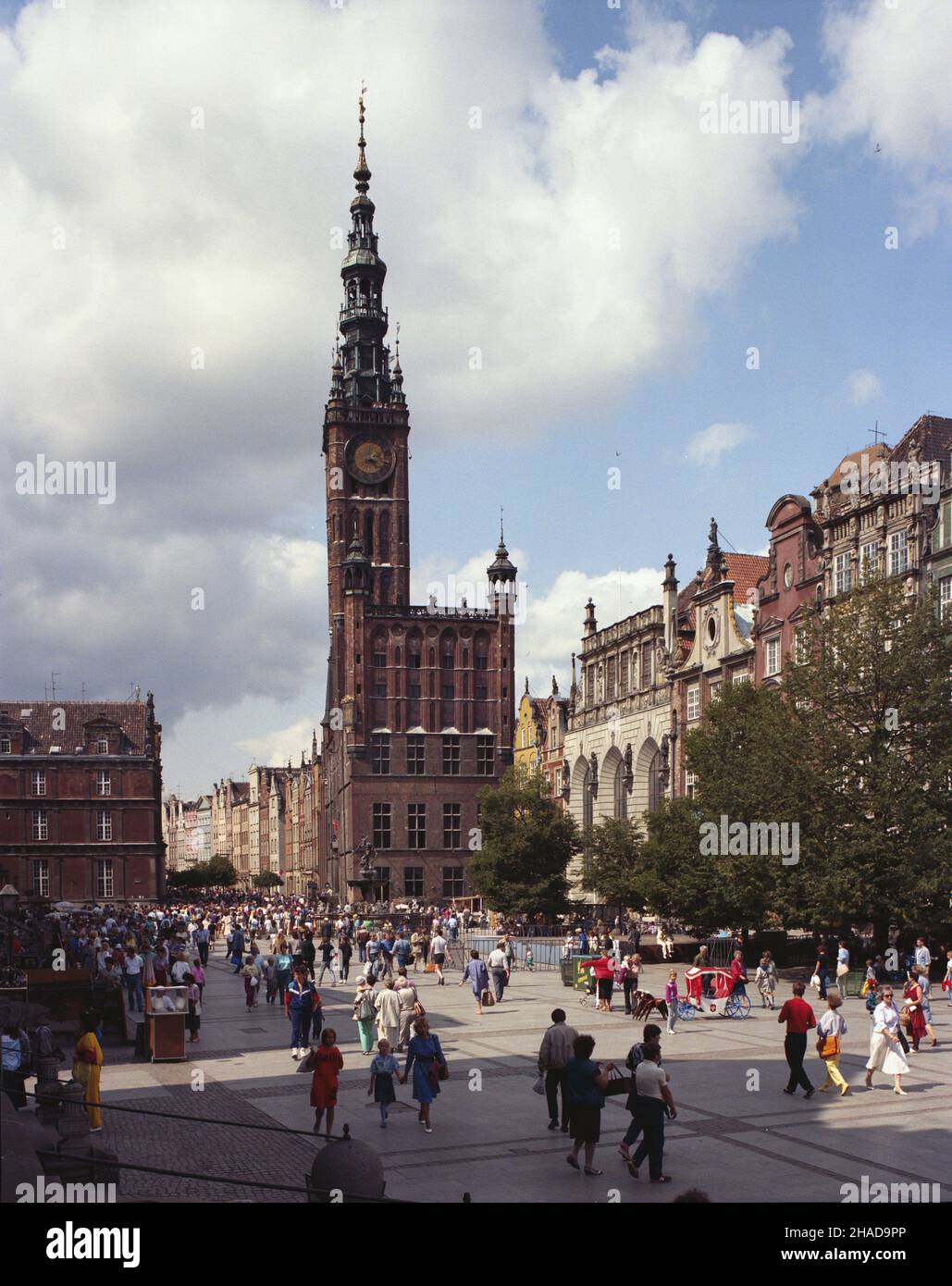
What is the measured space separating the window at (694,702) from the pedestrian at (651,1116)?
46715 millimetres

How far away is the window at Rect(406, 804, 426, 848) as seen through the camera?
291 ft

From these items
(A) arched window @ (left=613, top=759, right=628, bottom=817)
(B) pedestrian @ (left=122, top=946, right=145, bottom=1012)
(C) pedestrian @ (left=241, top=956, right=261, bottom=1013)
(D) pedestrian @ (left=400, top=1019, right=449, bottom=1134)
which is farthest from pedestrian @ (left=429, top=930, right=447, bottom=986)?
(A) arched window @ (left=613, top=759, right=628, bottom=817)

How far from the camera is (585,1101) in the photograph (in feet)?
45.8

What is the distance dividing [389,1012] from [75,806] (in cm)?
7440

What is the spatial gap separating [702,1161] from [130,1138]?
23.8 ft

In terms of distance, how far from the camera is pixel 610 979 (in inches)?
1154

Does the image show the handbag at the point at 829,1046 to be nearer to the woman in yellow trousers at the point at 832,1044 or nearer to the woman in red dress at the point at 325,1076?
the woman in yellow trousers at the point at 832,1044

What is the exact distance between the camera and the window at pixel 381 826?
88.0m

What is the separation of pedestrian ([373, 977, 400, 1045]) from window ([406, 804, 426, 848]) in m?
68.1

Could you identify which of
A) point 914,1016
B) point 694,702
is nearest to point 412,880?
point 694,702

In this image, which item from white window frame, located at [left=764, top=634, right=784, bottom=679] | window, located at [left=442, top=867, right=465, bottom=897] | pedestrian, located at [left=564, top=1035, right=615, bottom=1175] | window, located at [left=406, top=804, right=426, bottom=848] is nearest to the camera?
pedestrian, located at [left=564, top=1035, right=615, bottom=1175]

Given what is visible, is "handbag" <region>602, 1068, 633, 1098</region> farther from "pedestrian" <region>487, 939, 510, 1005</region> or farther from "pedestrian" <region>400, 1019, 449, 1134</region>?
"pedestrian" <region>487, 939, 510, 1005</region>

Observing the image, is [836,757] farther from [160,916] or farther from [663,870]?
[160,916]
